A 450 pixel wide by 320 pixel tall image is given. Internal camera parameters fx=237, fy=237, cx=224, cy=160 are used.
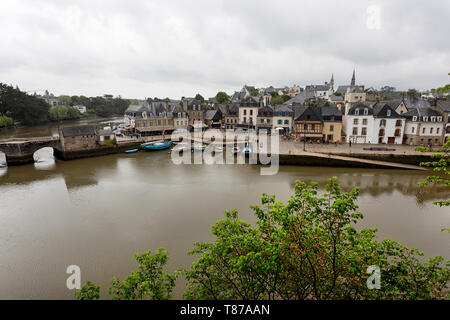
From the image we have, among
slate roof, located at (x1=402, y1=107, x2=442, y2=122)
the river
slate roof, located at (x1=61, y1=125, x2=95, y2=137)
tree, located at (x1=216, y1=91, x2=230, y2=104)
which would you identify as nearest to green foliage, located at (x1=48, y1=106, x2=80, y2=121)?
tree, located at (x1=216, y1=91, x2=230, y2=104)

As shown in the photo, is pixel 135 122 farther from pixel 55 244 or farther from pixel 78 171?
pixel 55 244

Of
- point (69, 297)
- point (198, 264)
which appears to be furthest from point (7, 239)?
point (198, 264)

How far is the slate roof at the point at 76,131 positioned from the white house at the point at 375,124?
3472 cm

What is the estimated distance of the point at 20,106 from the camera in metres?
54.1

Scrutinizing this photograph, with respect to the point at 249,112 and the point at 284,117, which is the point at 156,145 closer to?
the point at 249,112

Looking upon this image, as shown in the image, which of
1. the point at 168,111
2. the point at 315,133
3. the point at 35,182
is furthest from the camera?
the point at 168,111

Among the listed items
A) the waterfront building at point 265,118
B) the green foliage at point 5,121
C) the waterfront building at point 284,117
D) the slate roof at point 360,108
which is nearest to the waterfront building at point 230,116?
the waterfront building at point 265,118

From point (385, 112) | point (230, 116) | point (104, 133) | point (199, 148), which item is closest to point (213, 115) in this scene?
point (230, 116)

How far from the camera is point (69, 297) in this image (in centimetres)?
866

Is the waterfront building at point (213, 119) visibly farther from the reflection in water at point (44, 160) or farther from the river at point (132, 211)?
the reflection in water at point (44, 160)

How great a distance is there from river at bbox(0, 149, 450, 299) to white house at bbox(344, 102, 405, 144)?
362 inches

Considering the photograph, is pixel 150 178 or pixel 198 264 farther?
pixel 150 178

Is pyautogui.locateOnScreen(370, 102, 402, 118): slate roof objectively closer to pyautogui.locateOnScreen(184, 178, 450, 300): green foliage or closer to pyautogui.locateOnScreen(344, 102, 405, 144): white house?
pyautogui.locateOnScreen(344, 102, 405, 144): white house
